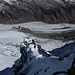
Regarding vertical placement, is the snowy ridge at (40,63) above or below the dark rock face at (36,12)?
above

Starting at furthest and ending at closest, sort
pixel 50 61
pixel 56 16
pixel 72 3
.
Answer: pixel 72 3 < pixel 56 16 < pixel 50 61

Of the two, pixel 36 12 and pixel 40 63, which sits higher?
pixel 40 63

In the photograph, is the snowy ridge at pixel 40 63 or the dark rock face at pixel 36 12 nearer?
the snowy ridge at pixel 40 63

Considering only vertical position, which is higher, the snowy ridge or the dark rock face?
the snowy ridge

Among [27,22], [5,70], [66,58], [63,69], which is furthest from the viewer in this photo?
[27,22]

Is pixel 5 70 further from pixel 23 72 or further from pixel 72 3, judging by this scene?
pixel 72 3

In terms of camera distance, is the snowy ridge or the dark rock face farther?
the dark rock face

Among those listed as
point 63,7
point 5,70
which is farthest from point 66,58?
point 63,7

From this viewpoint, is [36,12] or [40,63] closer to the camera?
[40,63]
